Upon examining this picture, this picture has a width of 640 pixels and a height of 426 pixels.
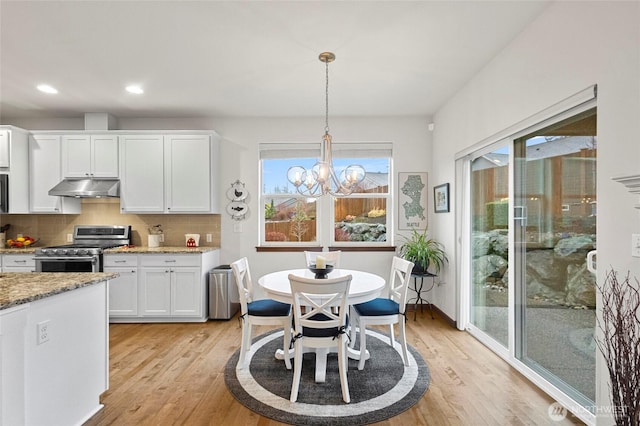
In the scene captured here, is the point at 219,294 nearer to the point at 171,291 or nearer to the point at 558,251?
the point at 171,291

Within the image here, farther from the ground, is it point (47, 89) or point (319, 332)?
point (47, 89)

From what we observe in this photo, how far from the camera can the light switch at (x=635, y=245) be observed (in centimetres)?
162

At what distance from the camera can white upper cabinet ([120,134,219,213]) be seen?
4.32 meters

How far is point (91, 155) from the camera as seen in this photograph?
14.2 ft

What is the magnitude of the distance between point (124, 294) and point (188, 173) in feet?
5.53

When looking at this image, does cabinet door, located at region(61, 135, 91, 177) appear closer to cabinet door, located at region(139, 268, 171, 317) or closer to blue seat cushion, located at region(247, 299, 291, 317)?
cabinet door, located at region(139, 268, 171, 317)

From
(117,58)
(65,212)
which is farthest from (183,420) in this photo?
(65,212)

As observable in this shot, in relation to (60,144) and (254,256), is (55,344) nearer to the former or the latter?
(254,256)

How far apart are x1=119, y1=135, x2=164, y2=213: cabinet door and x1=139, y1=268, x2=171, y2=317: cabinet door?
103 centimetres

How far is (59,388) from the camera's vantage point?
1840 millimetres

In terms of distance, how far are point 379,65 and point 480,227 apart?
1967 millimetres

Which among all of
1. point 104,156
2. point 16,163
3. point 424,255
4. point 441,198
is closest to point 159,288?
point 104,156

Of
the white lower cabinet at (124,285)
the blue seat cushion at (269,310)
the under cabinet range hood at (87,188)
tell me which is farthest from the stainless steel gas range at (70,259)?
the blue seat cushion at (269,310)

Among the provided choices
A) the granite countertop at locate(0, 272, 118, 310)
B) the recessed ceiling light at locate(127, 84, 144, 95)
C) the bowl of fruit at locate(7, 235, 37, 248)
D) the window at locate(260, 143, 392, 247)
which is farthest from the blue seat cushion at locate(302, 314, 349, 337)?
the bowl of fruit at locate(7, 235, 37, 248)
